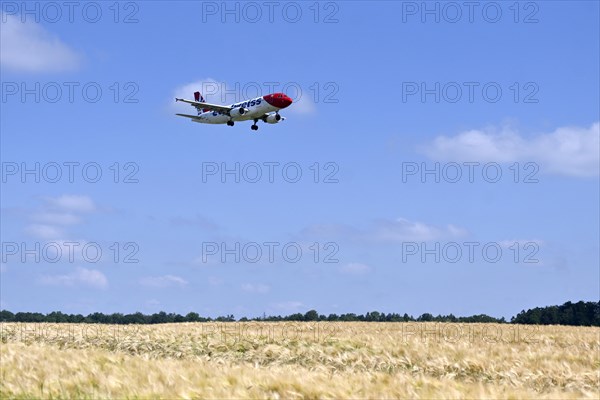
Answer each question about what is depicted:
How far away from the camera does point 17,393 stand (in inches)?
509

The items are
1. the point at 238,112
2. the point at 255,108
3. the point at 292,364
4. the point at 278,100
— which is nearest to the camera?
the point at 292,364

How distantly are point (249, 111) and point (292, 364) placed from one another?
46304 mm

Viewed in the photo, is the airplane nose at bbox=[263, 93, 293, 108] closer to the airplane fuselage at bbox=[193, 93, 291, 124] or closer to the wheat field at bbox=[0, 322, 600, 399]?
the airplane fuselage at bbox=[193, 93, 291, 124]

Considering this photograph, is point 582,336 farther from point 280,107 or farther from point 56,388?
point 280,107

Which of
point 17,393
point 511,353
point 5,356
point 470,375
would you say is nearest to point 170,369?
point 17,393

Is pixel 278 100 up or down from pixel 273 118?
up

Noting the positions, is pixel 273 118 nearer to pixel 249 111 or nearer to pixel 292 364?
pixel 249 111

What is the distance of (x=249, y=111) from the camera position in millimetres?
64375

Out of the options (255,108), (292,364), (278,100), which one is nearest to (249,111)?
(255,108)

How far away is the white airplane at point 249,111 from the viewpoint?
62.3m

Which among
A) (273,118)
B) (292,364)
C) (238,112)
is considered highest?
(238,112)

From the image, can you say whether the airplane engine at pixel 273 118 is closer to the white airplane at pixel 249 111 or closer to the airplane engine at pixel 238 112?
the white airplane at pixel 249 111

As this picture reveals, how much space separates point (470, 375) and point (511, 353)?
2.24 m

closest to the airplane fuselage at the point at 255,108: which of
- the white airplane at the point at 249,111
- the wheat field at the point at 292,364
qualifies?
the white airplane at the point at 249,111
